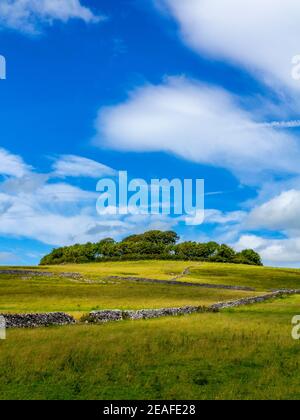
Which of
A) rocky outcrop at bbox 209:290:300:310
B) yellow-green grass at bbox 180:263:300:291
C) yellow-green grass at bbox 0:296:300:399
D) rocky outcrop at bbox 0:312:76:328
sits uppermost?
yellow-green grass at bbox 180:263:300:291

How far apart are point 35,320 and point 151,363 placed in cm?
1583

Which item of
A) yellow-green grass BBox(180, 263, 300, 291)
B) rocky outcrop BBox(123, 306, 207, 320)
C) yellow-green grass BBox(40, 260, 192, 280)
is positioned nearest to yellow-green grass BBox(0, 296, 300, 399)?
rocky outcrop BBox(123, 306, 207, 320)

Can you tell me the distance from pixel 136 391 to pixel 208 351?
8057 mm

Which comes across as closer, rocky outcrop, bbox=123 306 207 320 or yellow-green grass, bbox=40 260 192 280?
rocky outcrop, bbox=123 306 207 320

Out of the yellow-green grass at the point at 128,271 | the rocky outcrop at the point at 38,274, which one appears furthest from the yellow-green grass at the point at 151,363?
the yellow-green grass at the point at 128,271

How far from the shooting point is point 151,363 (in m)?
21.0

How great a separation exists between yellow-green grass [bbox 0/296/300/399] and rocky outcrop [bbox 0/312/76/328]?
85.3 inches

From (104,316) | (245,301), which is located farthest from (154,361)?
(245,301)

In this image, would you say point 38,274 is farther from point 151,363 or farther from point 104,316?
point 151,363

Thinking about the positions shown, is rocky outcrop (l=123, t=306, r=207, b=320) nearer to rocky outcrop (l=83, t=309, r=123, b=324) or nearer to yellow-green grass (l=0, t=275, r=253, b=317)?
rocky outcrop (l=83, t=309, r=123, b=324)

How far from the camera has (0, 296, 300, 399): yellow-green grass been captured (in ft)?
54.6

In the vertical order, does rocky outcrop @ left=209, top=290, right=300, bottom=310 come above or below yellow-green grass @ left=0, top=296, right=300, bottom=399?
above
